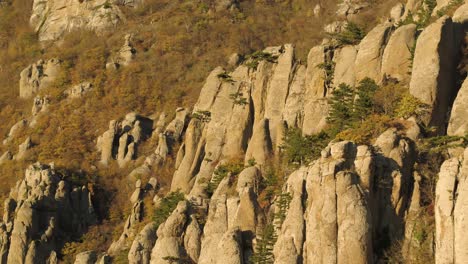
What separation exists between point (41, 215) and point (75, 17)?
53952 millimetres

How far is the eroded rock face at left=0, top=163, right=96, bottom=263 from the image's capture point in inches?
2635

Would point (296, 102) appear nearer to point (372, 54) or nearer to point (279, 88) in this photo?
point (279, 88)

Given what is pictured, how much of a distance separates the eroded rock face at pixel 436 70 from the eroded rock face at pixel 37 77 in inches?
2352

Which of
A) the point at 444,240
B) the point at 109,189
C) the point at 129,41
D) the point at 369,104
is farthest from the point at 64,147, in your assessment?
the point at 444,240

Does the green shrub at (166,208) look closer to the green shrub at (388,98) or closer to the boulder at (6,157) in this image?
the green shrub at (388,98)

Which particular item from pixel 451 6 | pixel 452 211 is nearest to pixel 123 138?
pixel 451 6

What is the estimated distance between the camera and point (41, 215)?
7006 centimetres

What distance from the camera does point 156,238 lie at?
56.0m

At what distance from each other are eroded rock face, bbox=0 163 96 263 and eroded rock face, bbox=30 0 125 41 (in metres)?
42.4

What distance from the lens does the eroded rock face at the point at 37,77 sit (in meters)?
103

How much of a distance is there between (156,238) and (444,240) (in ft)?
72.5

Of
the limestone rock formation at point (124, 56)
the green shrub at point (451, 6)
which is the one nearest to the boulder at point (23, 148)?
the limestone rock formation at point (124, 56)

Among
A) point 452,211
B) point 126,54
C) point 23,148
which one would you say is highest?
point 126,54

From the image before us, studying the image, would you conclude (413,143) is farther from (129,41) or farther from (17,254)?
(129,41)
